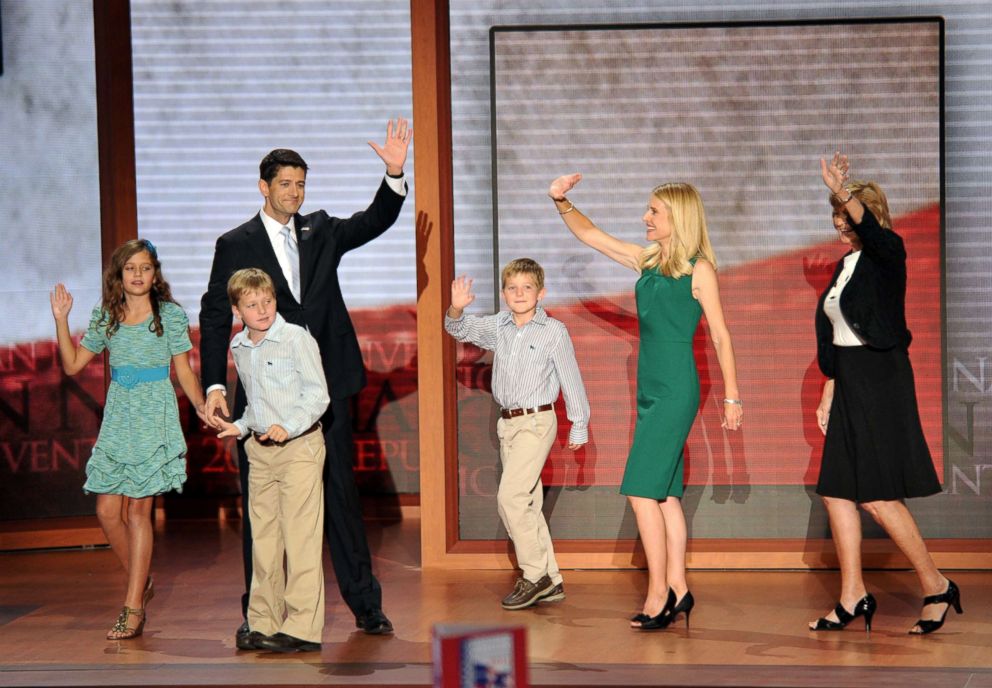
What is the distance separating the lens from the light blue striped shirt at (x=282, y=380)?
4414 millimetres

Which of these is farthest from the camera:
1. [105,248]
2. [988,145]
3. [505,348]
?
[105,248]

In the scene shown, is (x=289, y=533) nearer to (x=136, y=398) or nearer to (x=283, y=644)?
(x=283, y=644)

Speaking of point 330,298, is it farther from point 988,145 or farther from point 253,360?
point 988,145

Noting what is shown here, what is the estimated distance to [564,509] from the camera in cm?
593

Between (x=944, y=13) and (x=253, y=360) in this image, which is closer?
(x=253, y=360)

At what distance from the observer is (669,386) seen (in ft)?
15.7

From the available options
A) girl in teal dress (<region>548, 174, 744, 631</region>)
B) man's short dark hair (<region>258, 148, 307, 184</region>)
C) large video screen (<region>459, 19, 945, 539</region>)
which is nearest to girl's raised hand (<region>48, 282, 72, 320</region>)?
man's short dark hair (<region>258, 148, 307, 184</region>)

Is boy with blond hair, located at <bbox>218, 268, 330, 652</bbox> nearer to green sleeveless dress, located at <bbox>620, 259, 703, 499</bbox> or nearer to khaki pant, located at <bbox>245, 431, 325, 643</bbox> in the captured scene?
khaki pant, located at <bbox>245, 431, 325, 643</bbox>

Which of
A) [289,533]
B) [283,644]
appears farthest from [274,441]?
[283,644]

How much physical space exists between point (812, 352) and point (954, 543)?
1021 millimetres

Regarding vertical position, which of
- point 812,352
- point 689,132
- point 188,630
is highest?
point 689,132

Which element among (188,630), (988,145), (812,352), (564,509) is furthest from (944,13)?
(188,630)

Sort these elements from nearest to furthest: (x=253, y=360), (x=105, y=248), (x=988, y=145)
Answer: (x=253, y=360), (x=988, y=145), (x=105, y=248)

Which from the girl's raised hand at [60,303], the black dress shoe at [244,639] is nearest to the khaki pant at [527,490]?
the black dress shoe at [244,639]
